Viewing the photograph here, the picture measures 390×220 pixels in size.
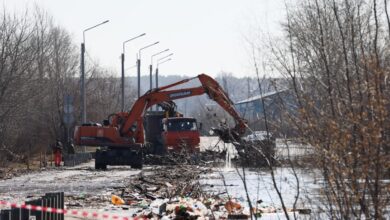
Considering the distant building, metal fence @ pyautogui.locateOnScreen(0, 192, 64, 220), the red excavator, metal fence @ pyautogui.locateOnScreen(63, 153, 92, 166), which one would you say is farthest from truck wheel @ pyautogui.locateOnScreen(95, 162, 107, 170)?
the distant building

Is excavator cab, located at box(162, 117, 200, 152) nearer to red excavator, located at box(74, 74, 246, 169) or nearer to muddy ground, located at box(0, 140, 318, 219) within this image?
red excavator, located at box(74, 74, 246, 169)

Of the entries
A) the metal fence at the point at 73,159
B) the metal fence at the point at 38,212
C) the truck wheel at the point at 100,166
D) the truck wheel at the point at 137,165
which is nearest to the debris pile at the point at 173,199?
the metal fence at the point at 38,212

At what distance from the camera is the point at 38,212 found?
1395 cm

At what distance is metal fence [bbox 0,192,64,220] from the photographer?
42.0 ft

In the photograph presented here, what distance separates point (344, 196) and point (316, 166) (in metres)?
0.48

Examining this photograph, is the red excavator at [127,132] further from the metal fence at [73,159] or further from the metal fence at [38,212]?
the metal fence at [38,212]

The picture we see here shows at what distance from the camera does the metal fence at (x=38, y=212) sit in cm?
1280

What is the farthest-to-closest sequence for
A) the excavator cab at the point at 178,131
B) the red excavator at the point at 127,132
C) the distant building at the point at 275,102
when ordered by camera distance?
the excavator cab at the point at 178,131
the red excavator at the point at 127,132
the distant building at the point at 275,102

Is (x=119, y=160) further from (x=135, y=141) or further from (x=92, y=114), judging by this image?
(x=92, y=114)

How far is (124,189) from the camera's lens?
25.6 meters

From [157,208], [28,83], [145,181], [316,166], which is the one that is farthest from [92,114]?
[316,166]

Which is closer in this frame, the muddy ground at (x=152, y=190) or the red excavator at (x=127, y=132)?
the muddy ground at (x=152, y=190)

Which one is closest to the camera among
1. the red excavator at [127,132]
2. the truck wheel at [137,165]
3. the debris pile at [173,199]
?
the debris pile at [173,199]

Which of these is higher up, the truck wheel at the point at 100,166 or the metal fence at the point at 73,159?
the metal fence at the point at 73,159
